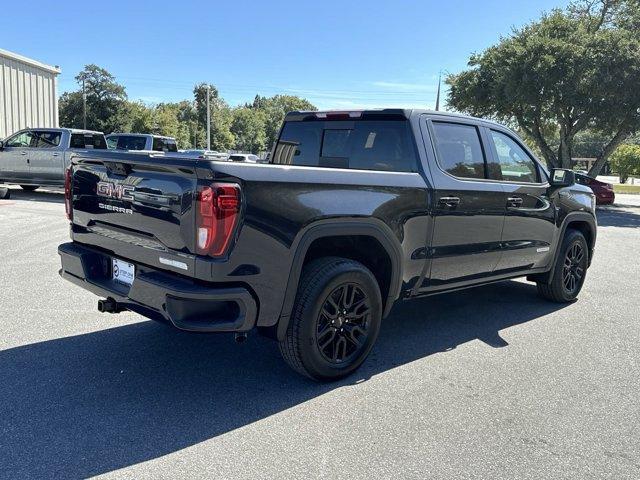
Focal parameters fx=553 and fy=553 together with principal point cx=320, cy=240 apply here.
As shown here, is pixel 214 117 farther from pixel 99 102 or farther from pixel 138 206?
pixel 138 206

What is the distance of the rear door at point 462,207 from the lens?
4398 mm

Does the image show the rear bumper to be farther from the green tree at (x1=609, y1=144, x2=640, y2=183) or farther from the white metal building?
the green tree at (x1=609, y1=144, x2=640, y2=183)

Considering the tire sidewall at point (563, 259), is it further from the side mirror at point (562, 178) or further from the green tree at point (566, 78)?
the green tree at point (566, 78)

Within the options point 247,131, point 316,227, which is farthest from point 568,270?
point 247,131

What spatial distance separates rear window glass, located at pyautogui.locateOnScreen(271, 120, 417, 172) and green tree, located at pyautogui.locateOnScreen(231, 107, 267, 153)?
315 feet

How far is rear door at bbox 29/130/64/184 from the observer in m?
15.1

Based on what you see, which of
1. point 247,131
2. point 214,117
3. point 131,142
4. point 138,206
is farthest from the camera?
point 247,131

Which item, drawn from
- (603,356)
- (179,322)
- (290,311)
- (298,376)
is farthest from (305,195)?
(603,356)

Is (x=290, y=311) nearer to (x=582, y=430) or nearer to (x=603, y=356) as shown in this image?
(x=582, y=430)

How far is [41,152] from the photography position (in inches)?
600

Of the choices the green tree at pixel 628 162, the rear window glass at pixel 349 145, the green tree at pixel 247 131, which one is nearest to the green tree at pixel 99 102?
the green tree at pixel 247 131

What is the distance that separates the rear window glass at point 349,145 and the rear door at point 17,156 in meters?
12.8

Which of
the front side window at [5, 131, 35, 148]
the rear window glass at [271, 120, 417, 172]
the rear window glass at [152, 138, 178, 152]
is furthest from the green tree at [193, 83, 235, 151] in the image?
the rear window glass at [271, 120, 417, 172]

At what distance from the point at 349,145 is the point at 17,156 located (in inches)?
557
